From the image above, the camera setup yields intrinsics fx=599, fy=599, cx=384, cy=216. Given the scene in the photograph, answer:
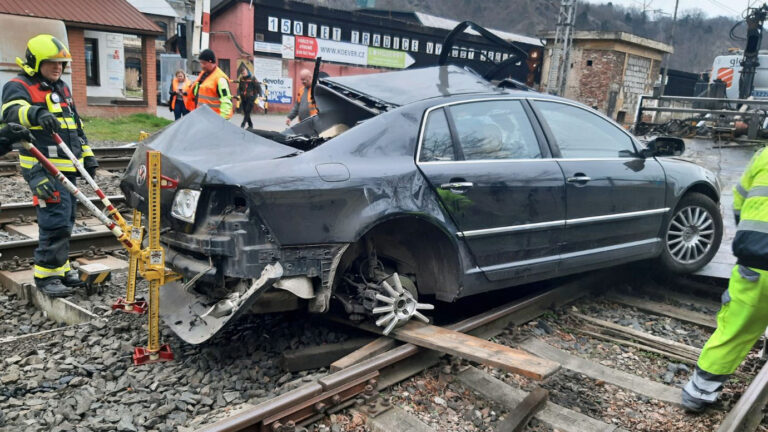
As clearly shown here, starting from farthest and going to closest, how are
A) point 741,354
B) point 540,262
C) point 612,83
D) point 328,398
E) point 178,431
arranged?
point 612,83 < point 540,262 < point 741,354 < point 328,398 < point 178,431

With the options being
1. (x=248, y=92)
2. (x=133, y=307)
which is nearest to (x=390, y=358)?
(x=133, y=307)

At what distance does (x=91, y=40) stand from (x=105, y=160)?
1287 centimetres

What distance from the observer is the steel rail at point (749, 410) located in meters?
3.12

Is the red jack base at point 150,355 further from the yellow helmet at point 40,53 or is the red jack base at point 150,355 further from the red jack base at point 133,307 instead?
the yellow helmet at point 40,53

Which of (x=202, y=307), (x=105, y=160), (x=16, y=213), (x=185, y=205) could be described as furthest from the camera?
(x=105, y=160)

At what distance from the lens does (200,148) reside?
3727 millimetres

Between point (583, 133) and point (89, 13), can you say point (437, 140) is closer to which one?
point (583, 133)

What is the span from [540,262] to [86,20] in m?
17.6

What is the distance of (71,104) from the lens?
16.8ft

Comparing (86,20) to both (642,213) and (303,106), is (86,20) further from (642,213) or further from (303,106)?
(642,213)

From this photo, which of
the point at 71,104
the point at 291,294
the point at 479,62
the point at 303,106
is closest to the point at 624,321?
the point at 291,294

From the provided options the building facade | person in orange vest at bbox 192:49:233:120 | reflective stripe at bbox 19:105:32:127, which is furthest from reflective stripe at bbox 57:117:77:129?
the building facade

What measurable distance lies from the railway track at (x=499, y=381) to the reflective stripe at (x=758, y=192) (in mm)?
1112

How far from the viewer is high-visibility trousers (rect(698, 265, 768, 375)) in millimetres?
3307
